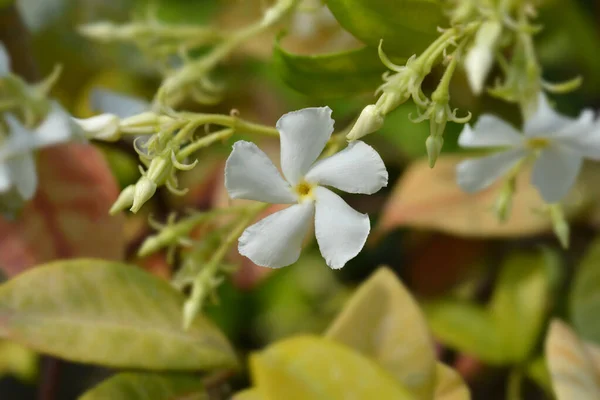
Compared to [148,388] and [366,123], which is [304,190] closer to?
[366,123]

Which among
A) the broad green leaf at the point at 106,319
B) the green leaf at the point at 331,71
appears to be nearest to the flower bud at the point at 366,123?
the green leaf at the point at 331,71

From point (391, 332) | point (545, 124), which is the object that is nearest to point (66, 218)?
point (391, 332)

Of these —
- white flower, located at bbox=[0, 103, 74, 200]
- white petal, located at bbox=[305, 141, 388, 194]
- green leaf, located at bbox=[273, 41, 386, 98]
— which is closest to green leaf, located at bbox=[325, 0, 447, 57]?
green leaf, located at bbox=[273, 41, 386, 98]

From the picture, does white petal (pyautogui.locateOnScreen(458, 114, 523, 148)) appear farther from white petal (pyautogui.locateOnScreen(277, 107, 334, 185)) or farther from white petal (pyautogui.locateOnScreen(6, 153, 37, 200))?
white petal (pyautogui.locateOnScreen(6, 153, 37, 200))

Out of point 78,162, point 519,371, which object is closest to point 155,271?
point 78,162

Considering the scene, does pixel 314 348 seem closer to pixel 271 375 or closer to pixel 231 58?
pixel 271 375

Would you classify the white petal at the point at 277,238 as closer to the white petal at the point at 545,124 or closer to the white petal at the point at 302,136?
the white petal at the point at 302,136

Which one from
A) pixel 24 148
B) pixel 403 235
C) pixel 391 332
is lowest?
pixel 403 235
